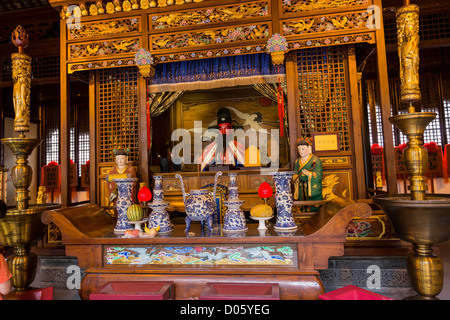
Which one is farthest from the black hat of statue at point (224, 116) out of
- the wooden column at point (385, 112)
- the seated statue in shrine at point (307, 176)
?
the wooden column at point (385, 112)

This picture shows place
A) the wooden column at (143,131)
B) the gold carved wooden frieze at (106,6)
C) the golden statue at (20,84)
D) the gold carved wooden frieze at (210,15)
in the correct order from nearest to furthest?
the golden statue at (20,84)
the gold carved wooden frieze at (210,15)
the gold carved wooden frieze at (106,6)
the wooden column at (143,131)

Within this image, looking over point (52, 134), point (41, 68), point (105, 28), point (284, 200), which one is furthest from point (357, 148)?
point (52, 134)

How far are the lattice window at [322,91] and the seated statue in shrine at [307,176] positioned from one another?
52 centimetres

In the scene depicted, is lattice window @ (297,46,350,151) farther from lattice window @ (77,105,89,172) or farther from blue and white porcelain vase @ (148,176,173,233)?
lattice window @ (77,105,89,172)

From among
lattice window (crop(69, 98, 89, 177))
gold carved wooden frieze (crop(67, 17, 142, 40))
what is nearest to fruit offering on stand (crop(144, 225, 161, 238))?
gold carved wooden frieze (crop(67, 17, 142, 40))

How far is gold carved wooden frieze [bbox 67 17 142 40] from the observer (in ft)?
12.9

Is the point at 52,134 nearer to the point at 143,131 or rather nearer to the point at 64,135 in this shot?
the point at 64,135

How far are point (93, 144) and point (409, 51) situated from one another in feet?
12.8

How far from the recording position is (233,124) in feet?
22.4

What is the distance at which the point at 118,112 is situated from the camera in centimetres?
444

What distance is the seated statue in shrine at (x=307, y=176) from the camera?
345 centimetres

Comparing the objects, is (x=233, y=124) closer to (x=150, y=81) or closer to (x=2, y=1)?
(x=150, y=81)

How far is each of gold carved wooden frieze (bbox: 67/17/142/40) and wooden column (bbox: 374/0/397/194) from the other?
9.50ft

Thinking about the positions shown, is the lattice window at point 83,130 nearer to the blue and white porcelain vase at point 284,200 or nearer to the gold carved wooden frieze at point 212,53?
the gold carved wooden frieze at point 212,53
